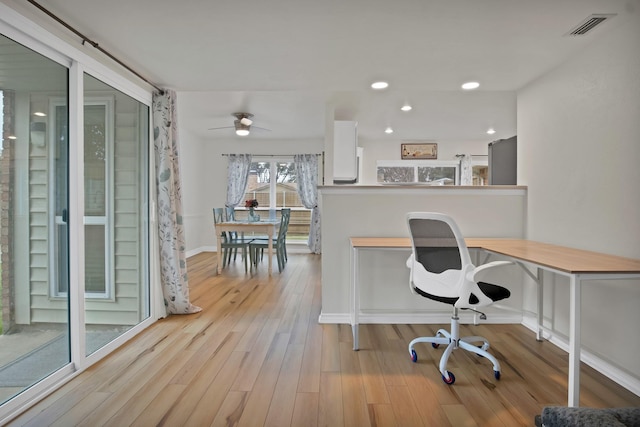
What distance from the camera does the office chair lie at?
1.94m

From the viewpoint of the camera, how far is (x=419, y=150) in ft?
22.4

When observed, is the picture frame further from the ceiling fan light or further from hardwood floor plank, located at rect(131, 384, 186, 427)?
hardwood floor plank, located at rect(131, 384, 186, 427)

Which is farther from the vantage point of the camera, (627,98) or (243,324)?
(243,324)

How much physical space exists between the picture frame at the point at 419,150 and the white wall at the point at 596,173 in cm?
400

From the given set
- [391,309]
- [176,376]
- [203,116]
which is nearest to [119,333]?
[176,376]

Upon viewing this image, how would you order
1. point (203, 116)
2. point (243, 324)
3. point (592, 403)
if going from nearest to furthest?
point (592, 403)
point (243, 324)
point (203, 116)

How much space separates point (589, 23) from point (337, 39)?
144 cm

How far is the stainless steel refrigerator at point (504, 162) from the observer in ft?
10.9

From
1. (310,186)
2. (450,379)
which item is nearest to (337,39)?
(450,379)

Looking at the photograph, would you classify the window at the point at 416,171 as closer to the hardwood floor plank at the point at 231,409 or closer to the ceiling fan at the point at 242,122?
the ceiling fan at the point at 242,122

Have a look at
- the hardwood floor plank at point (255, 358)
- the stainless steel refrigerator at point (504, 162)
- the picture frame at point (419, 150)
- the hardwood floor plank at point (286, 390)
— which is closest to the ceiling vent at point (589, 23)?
the stainless steel refrigerator at point (504, 162)

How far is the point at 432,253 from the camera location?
2096 millimetres

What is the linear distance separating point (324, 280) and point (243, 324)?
79cm

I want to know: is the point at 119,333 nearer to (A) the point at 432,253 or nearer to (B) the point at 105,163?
(B) the point at 105,163
